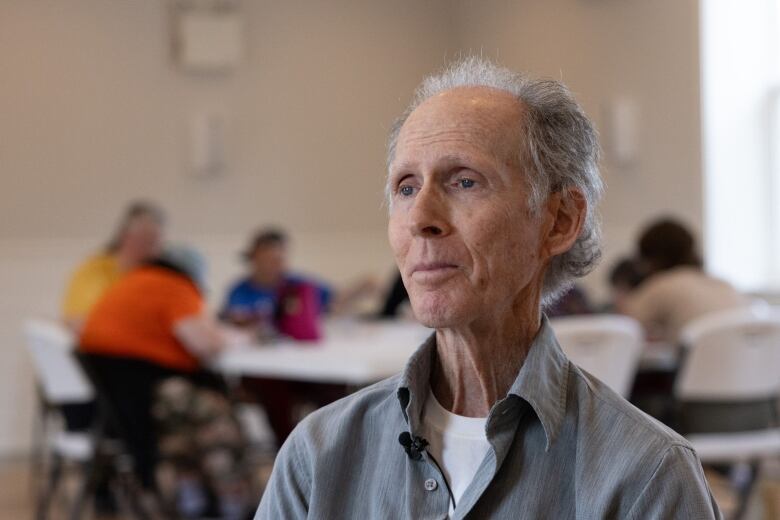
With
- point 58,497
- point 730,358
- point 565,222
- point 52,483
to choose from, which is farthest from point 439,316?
point 58,497

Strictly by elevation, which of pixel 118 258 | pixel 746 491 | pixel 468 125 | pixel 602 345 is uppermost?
pixel 468 125

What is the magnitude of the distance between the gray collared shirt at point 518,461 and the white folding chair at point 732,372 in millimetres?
3072

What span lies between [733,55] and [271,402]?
3319mm

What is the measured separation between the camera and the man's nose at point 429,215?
1.34m

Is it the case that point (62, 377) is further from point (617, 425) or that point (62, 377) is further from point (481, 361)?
point (617, 425)

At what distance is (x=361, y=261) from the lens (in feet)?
28.5

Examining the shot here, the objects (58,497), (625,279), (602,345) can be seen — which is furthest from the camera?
(58,497)

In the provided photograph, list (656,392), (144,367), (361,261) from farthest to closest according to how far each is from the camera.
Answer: (361,261) < (656,392) < (144,367)

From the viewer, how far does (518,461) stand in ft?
4.26

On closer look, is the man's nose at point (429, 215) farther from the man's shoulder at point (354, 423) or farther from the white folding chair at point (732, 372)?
the white folding chair at point (732, 372)

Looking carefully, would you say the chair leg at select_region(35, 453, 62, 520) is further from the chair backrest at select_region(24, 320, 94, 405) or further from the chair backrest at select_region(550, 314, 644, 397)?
the chair backrest at select_region(550, 314, 644, 397)

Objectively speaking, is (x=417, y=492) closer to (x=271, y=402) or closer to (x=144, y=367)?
(x=144, y=367)

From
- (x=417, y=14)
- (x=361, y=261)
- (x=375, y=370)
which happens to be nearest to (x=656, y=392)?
(x=375, y=370)

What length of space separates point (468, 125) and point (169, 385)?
3374 millimetres
